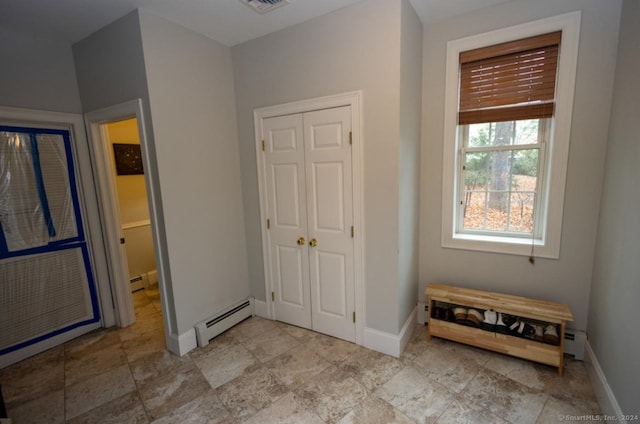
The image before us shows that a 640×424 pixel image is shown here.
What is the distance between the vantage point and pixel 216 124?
259 cm

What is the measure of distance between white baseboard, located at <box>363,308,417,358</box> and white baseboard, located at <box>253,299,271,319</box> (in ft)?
3.69

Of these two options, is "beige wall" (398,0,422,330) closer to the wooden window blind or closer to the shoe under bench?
the shoe under bench

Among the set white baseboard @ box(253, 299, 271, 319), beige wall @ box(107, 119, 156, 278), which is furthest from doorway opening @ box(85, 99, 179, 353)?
white baseboard @ box(253, 299, 271, 319)

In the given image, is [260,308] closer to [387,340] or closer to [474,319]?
[387,340]

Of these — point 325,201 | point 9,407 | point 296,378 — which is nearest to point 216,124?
point 325,201

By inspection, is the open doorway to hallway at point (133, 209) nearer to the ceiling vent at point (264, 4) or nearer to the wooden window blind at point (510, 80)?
the ceiling vent at point (264, 4)

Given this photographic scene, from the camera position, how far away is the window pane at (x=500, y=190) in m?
2.32

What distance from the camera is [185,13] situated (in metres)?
2.10

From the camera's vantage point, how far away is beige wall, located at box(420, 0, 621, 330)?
1.91 meters

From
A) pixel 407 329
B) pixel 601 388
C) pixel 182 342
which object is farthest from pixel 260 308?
pixel 601 388

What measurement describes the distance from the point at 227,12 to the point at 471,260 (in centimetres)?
290

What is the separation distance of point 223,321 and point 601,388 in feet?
9.46

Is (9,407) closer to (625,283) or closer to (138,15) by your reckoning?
(138,15)

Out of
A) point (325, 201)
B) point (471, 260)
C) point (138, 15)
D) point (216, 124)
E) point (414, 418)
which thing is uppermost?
point (138, 15)
